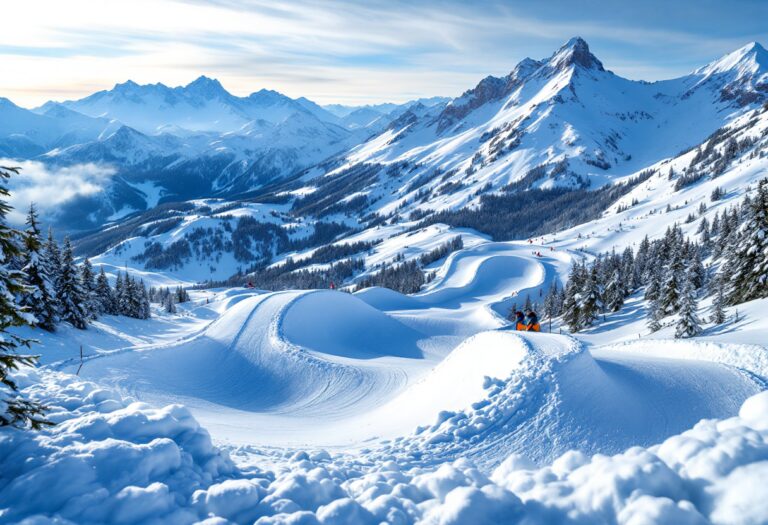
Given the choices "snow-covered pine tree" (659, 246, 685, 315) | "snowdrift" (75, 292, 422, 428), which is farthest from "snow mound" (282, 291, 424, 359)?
"snow-covered pine tree" (659, 246, 685, 315)

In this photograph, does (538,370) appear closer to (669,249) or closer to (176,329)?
(176,329)

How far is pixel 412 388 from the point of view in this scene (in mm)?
17047

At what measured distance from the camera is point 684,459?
546 centimetres

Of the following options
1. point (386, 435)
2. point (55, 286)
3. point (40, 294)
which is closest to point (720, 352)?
point (386, 435)

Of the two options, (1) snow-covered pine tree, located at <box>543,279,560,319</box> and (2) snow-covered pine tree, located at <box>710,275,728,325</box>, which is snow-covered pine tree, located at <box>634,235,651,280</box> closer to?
(1) snow-covered pine tree, located at <box>543,279,560,319</box>

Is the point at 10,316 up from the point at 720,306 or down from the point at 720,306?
up

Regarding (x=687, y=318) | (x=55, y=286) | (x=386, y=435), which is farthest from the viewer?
(x=55, y=286)

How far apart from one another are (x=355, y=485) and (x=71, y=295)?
37.2 m

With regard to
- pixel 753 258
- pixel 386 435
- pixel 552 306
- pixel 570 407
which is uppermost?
pixel 753 258

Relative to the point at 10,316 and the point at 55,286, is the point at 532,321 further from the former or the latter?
the point at 55,286

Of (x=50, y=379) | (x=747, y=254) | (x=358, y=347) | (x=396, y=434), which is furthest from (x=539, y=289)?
(x=50, y=379)

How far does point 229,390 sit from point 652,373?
18036mm

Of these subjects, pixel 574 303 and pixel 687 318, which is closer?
pixel 687 318

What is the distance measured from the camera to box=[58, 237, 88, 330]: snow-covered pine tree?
34.2m
